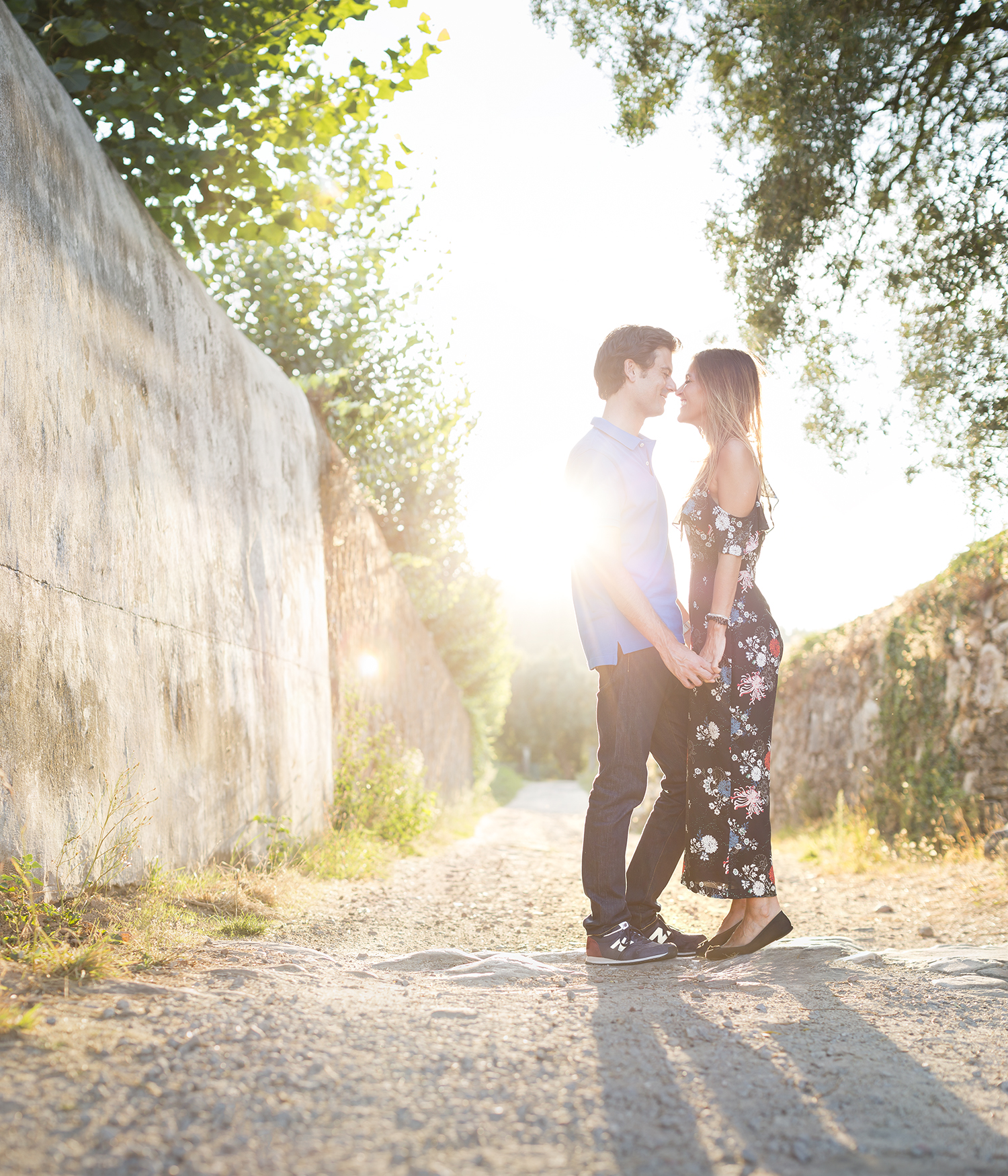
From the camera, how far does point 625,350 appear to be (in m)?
3.15

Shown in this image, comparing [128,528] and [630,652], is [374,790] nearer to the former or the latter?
[128,528]

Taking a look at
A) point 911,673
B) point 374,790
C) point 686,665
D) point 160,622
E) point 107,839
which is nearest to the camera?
point 107,839

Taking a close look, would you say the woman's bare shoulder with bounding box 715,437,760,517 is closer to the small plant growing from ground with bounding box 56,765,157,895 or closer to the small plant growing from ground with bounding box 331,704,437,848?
the small plant growing from ground with bounding box 56,765,157,895

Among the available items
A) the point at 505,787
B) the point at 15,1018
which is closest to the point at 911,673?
the point at 15,1018

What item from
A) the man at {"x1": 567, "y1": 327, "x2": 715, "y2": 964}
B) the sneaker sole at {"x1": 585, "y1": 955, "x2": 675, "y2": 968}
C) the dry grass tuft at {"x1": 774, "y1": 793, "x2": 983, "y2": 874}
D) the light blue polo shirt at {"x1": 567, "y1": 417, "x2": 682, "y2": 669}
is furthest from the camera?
the dry grass tuft at {"x1": 774, "y1": 793, "x2": 983, "y2": 874}

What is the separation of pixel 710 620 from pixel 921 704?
4.66m

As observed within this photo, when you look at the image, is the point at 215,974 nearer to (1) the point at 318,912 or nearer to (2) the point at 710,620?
(1) the point at 318,912

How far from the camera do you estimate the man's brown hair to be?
3135 millimetres

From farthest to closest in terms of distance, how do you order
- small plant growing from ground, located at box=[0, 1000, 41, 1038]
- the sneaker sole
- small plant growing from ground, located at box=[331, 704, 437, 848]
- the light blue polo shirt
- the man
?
small plant growing from ground, located at box=[331, 704, 437, 848], the light blue polo shirt, the man, the sneaker sole, small plant growing from ground, located at box=[0, 1000, 41, 1038]

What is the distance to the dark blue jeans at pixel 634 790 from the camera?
286 cm

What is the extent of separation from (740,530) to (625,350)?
0.76 meters

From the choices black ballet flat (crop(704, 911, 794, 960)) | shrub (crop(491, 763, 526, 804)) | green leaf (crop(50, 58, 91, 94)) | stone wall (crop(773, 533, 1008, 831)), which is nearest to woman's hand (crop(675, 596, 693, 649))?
black ballet flat (crop(704, 911, 794, 960))

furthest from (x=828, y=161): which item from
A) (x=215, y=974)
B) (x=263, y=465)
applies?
(x=215, y=974)

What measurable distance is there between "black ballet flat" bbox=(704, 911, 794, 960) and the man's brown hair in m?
1.87
